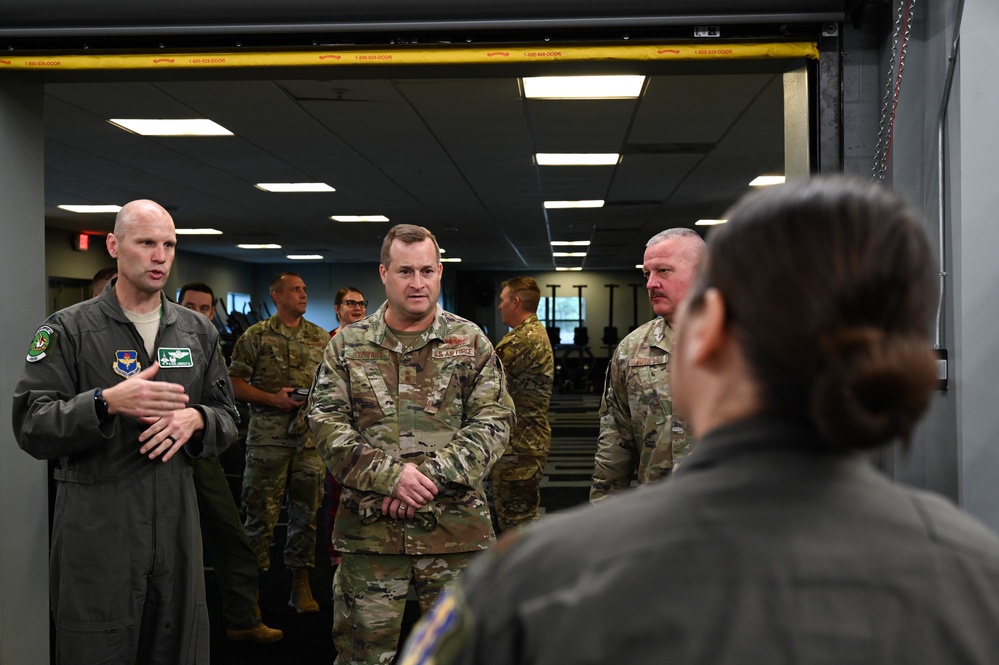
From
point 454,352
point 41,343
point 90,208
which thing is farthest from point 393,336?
point 90,208

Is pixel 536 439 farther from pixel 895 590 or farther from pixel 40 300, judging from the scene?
pixel 895 590

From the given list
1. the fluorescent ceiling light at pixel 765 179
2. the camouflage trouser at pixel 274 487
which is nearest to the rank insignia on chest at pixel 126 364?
the camouflage trouser at pixel 274 487

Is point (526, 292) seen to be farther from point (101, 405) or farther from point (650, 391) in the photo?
point (101, 405)

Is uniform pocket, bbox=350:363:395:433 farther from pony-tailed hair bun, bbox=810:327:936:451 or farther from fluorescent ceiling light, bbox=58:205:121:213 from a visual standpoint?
fluorescent ceiling light, bbox=58:205:121:213

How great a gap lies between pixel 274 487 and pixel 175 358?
206cm

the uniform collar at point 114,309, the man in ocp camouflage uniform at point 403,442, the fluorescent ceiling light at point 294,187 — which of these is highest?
the fluorescent ceiling light at point 294,187

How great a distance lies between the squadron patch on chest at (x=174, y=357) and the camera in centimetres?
252

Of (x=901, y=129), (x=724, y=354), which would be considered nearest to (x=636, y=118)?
(x=901, y=129)

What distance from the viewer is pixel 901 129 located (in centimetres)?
254

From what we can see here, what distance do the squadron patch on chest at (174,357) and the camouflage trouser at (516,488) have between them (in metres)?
2.72

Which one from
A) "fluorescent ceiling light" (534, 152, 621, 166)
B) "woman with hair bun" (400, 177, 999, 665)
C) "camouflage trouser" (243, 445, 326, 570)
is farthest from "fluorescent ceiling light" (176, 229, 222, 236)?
"woman with hair bun" (400, 177, 999, 665)

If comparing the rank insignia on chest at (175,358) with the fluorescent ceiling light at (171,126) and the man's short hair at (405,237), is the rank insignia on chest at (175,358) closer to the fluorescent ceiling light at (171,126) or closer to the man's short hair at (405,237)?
the man's short hair at (405,237)

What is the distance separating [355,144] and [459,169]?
1321 millimetres

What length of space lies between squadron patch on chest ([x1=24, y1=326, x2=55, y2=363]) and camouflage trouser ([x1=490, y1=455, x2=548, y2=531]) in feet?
9.91
